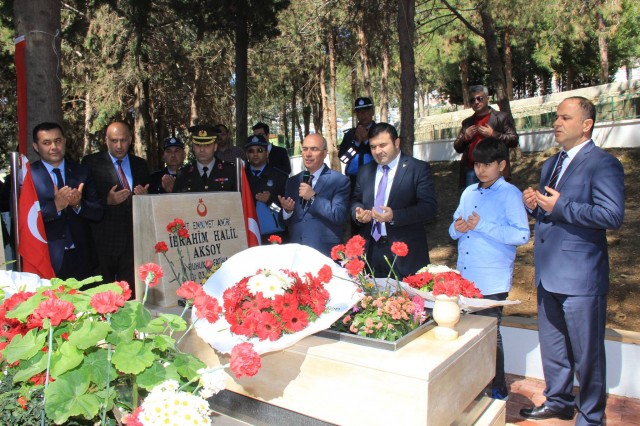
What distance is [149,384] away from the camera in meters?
1.71

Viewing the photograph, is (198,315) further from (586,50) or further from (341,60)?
(586,50)

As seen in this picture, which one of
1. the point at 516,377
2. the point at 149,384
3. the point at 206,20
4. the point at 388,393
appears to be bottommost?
the point at 516,377

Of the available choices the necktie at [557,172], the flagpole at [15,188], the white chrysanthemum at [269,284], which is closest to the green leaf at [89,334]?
the white chrysanthemum at [269,284]

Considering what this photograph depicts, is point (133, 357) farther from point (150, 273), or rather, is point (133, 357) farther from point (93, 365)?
point (150, 273)

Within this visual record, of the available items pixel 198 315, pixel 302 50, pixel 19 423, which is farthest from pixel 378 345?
pixel 302 50

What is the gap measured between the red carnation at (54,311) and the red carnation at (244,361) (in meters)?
0.53

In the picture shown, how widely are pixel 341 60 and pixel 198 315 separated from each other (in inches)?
754

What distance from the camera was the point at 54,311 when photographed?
5.43 ft

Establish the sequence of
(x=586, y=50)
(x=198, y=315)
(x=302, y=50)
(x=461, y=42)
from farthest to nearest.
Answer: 1. (x=586, y=50)
2. (x=461, y=42)
3. (x=302, y=50)
4. (x=198, y=315)

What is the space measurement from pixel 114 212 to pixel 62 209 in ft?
2.06

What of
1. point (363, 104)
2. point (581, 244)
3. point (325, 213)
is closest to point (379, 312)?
point (581, 244)

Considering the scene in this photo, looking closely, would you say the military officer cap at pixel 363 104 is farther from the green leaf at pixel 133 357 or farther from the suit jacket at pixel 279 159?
the green leaf at pixel 133 357

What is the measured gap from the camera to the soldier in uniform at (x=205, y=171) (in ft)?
13.9

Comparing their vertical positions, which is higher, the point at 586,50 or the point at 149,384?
the point at 586,50
